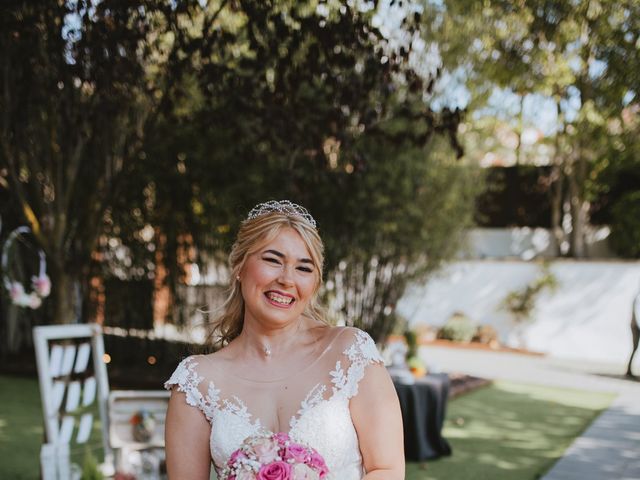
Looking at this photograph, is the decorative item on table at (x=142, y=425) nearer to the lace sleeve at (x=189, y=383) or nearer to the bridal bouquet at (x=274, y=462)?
the lace sleeve at (x=189, y=383)

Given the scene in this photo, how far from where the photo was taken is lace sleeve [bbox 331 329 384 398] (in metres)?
2.12

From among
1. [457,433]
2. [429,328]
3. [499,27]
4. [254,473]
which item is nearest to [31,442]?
[457,433]

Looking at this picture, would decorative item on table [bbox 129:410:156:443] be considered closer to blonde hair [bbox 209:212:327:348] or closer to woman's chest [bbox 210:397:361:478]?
blonde hair [bbox 209:212:327:348]

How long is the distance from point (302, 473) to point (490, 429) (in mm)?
6034

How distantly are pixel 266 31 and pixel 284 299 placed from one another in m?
2.26

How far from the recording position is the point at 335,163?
24.0 feet

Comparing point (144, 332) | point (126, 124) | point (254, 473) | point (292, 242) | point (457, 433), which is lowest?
point (457, 433)

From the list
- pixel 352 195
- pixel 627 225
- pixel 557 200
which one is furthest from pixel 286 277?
pixel 557 200

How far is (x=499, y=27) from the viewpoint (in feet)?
22.9

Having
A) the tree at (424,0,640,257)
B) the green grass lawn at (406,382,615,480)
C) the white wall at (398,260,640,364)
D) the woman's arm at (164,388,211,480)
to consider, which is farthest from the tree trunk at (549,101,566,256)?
the woman's arm at (164,388,211,480)

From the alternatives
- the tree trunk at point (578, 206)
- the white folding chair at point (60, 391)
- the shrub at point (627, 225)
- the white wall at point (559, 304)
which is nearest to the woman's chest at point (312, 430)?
the white folding chair at point (60, 391)

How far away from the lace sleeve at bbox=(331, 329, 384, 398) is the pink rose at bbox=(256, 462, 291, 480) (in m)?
0.49

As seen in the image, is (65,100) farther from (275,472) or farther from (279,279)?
(275,472)

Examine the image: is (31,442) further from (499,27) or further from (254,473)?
(499,27)
